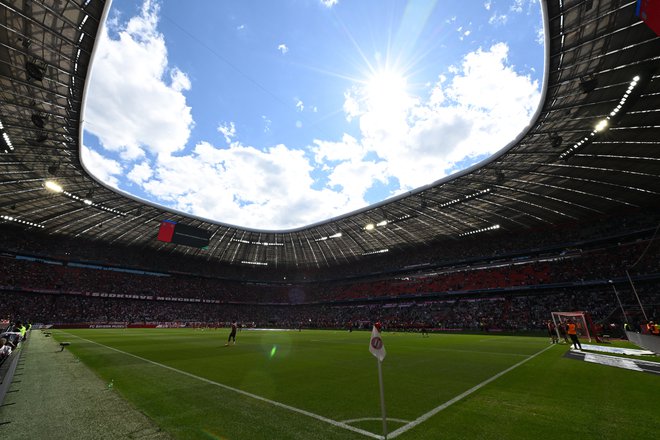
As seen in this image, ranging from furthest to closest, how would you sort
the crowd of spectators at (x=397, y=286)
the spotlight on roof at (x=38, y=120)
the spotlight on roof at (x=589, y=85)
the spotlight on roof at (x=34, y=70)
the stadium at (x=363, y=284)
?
1. the crowd of spectators at (x=397, y=286)
2. the spotlight on roof at (x=38, y=120)
3. the spotlight on roof at (x=589, y=85)
4. the spotlight on roof at (x=34, y=70)
5. the stadium at (x=363, y=284)

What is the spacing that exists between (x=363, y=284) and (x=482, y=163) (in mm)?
44933

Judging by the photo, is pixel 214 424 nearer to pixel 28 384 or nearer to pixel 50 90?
pixel 28 384

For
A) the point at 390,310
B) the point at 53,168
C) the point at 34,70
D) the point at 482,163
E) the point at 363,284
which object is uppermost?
the point at 34,70

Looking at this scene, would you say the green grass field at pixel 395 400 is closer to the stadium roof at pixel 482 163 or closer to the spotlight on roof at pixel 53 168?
the stadium roof at pixel 482 163

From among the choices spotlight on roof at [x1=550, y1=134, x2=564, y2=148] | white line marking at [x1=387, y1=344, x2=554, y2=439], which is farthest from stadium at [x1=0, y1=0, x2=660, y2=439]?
spotlight on roof at [x1=550, y1=134, x2=564, y2=148]

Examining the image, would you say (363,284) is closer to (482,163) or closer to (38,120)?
(482,163)

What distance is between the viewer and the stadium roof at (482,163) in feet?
52.5

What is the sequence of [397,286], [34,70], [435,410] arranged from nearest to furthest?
1. [435,410]
2. [34,70]
3. [397,286]

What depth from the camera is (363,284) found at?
67.3m

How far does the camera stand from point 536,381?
8.92 m

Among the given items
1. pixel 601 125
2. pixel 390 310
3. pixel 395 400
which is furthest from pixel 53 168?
pixel 390 310

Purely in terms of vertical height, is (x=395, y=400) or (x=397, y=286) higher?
(x=397, y=286)

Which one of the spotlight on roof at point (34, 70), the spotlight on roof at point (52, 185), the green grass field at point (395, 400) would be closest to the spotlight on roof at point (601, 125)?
the green grass field at point (395, 400)

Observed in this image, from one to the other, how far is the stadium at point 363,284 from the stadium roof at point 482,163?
166 millimetres
